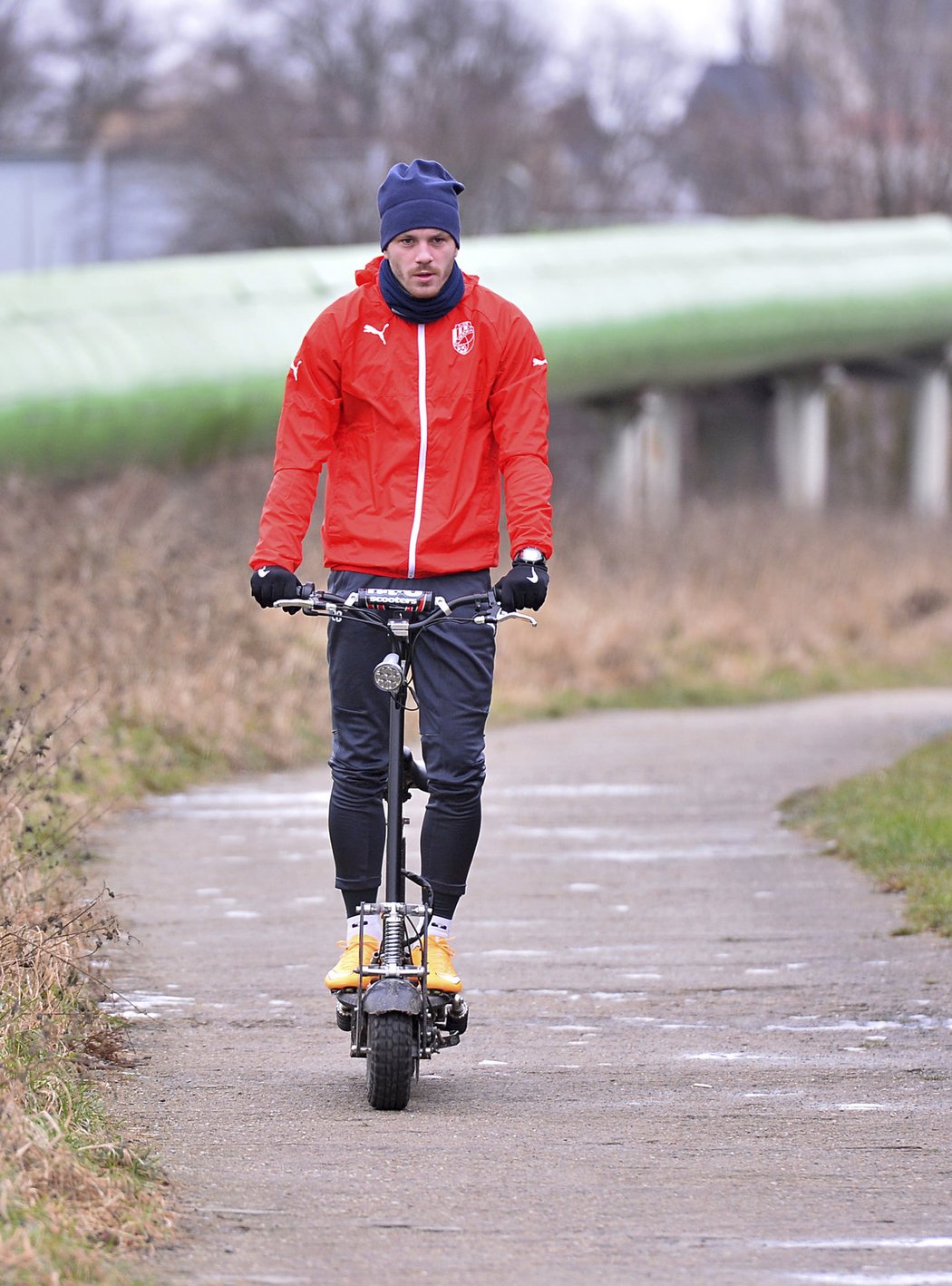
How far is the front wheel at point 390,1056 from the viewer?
5.05m

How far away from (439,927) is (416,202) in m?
1.72

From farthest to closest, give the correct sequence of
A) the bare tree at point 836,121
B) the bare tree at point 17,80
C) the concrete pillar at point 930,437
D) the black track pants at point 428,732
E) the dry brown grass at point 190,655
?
the bare tree at point 17,80
the bare tree at point 836,121
the concrete pillar at point 930,437
the black track pants at point 428,732
the dry brown grass at point 190,655

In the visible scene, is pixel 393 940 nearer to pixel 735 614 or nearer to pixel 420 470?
pixel 420 470

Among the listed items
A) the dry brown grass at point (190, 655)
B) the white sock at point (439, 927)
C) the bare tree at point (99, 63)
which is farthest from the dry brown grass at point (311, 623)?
the bare tree at point (99, 63)

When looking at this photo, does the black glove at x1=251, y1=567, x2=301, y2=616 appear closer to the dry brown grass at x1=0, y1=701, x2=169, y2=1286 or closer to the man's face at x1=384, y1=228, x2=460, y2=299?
the man's face at x1=384, y1=228, x2=460, y2=299

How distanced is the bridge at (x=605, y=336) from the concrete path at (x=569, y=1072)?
760 cm

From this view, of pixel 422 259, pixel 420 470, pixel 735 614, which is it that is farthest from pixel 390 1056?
pixel 735 614

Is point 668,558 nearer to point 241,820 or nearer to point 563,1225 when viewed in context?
point 241,820

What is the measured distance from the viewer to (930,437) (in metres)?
29.9

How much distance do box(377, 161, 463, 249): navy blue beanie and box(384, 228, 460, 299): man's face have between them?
2 cm

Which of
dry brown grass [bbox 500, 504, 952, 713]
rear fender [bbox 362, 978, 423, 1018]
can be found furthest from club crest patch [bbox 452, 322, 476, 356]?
dry brown grass [bbox 500, 504, 952, 713]

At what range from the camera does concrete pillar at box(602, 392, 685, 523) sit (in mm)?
24078

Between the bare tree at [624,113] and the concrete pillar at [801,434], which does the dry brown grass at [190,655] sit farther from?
the bare tree at [624,113]

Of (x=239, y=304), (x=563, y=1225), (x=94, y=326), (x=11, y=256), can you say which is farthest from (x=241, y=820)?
(x=11, y=256)
